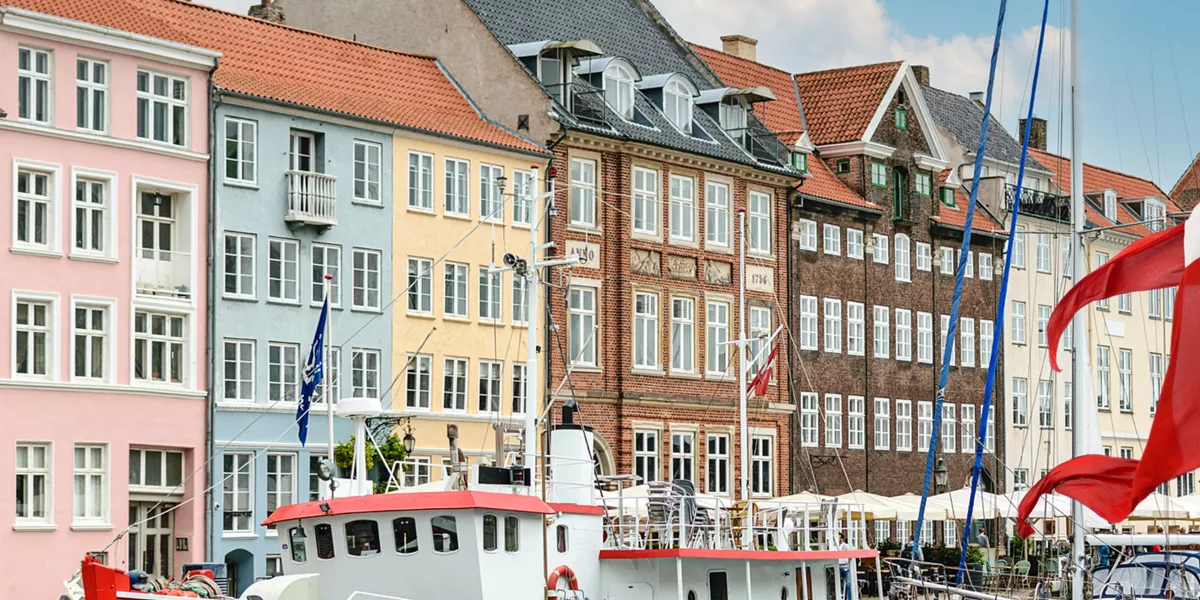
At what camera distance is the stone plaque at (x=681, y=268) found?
56219 millimetres

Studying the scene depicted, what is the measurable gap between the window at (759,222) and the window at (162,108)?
19434mm

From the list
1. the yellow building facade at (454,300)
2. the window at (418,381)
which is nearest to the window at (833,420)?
the yellow building facade at (454,300)

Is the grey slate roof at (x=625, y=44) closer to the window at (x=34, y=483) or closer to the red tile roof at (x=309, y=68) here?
the red tile roof at (x=309, y=68)

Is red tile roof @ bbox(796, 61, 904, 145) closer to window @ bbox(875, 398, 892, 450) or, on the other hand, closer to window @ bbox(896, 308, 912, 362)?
window @ bbox(896, 308, 912, 362)

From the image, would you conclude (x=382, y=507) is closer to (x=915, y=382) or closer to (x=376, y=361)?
(x=376, y=361)

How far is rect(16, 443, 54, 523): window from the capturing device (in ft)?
134

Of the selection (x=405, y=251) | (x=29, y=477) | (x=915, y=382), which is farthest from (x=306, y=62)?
(x=915, y=382)

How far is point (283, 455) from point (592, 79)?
14.3 m

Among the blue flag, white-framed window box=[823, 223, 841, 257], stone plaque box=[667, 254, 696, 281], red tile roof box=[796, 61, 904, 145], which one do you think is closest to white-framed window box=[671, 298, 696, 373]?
stone plaque box=[667, 254, 696, 281]

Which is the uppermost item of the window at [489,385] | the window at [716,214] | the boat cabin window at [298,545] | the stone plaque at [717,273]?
the window at [716,214]

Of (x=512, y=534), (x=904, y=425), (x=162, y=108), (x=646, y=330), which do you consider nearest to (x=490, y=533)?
(x=512, y=534)

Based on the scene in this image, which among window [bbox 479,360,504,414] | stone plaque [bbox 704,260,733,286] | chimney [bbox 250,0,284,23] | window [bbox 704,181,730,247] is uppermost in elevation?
chimney [bbox 250,0,284,23]

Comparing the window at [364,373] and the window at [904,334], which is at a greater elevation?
the window at [904,334]

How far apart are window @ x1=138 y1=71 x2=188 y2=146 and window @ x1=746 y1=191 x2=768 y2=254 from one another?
63.8 feet
